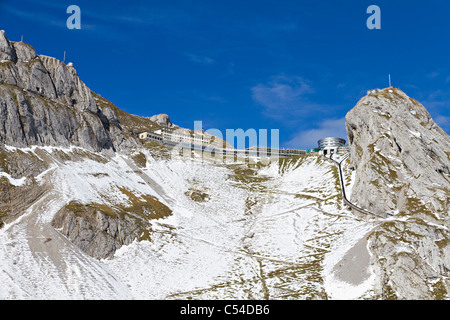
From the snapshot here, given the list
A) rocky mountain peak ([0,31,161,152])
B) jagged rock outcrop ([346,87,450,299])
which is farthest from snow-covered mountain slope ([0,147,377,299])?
rocky mountain peak ([0,31,161,152])

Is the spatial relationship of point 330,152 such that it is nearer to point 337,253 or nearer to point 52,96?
point 337,253

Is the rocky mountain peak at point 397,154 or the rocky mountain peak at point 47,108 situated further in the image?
the rocky mountain peak at point 47,108

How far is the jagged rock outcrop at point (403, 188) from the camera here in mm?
81225

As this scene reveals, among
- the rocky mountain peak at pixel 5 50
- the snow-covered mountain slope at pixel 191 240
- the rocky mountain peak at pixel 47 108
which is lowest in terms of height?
the snow-covered mountain slope at pixel 191 240

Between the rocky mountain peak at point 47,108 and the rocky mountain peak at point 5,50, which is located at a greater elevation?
the rocky mountain peak at point 5,50

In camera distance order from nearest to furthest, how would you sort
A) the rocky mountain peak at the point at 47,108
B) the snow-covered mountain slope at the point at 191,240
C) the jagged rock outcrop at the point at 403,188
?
the snow-covered mountain slope at the point at 191,240
the jagged rock outcrop at the point at 403,188
the rocky mountain peak at the point at 47,108

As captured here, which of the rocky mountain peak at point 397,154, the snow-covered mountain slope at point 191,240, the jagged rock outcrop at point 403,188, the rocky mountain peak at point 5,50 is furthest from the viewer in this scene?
the rocky mountain peak at point 5,50

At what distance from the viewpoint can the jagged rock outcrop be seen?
81.2 metres

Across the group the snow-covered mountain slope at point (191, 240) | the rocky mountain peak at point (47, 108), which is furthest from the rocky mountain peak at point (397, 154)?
the rocky mountain peak at point (47, 108)

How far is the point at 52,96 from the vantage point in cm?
15350

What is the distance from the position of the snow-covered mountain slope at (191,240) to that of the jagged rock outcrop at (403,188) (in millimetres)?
5821

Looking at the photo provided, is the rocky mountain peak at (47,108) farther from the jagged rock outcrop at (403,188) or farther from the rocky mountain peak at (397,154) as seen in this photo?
the jagged rock outcrop at (403,188)

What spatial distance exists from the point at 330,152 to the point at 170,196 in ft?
284

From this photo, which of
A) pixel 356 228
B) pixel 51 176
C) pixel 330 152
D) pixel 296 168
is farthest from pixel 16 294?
pixel 330 152
